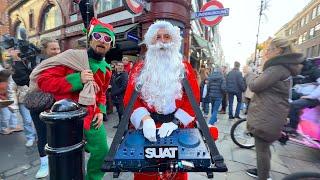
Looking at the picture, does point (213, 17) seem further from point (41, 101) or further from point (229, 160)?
point (41, 101)

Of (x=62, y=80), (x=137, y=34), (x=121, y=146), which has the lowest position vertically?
(x=121, y=146)

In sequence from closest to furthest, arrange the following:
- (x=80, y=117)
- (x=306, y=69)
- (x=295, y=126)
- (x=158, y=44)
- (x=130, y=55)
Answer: (x=80, y=117), (x=158, y=44), (x=295, y=126), (x=306, y=69), (x=130, y=55)

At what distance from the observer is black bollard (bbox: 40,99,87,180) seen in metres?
1.38

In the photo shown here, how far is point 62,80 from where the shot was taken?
201cm

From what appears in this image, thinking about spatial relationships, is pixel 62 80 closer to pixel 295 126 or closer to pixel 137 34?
pixel 295 126

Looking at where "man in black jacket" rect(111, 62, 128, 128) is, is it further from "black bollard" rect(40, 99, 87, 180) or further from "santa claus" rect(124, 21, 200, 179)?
→ "black bollard" rect(40, 99, 87, 180)

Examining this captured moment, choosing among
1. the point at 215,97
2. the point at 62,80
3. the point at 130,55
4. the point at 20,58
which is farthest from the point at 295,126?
the point at 130,55

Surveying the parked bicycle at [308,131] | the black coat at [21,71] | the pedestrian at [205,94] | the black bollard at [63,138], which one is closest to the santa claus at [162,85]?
the black bollard at [63,138]

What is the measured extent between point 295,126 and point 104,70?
3.53 meters

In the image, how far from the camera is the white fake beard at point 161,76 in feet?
7.05

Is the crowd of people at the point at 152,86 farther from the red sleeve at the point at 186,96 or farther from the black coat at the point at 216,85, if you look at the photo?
the black coat at the point at 216,85

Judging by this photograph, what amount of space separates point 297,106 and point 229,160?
57.2 inches

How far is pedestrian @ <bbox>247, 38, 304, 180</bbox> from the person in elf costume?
5.60 feet

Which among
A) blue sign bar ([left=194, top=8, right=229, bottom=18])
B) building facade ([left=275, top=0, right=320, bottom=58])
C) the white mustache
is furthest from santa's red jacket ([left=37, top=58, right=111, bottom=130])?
building facade ([left=275, top=0, right=320, bottom=58])
